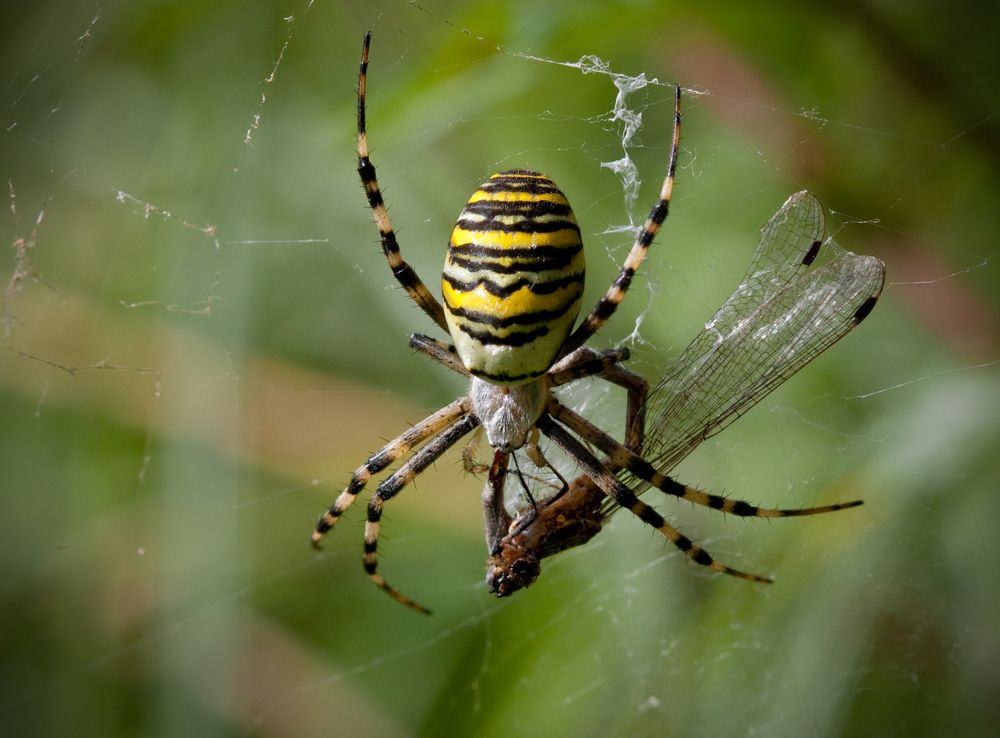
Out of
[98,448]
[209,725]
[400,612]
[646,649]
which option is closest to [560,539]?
[646,649]

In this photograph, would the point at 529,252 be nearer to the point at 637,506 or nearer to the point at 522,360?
the point at 522,360

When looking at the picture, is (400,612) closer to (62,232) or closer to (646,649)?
(646,649)

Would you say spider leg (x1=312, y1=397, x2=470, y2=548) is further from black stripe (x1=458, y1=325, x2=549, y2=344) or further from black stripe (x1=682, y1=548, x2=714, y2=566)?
black stripe (x1=682, y1=548, x2=714, y2=566)

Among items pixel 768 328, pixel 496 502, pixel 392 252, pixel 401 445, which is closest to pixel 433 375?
pixel 401 445

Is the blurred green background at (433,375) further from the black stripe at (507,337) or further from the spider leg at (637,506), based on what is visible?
the black stripe at (507,337)

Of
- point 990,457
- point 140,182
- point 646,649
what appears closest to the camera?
point 990,457

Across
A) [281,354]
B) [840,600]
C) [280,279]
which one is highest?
[280,279]

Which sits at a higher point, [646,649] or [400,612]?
[400,612]
